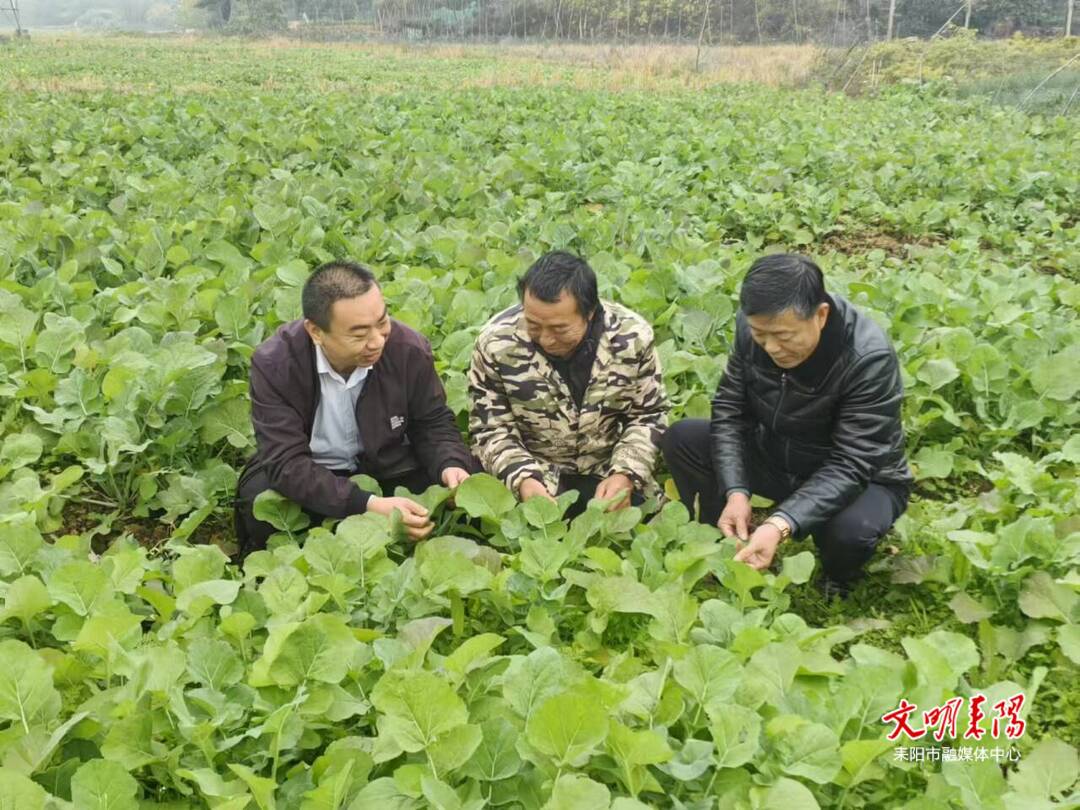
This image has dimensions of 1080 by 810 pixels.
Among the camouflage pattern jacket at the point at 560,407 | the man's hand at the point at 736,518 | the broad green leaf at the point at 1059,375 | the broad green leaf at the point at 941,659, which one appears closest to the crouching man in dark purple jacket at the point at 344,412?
the camouflage pattern jacket at the point at 560,407

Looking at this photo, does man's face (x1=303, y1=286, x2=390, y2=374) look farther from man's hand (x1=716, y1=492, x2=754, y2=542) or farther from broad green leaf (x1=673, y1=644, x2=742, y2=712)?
broad green leaf (x1=673, y1=644, x2=742, y2=712)

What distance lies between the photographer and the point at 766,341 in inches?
115

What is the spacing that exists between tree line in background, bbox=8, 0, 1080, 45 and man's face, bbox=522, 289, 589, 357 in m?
18.4

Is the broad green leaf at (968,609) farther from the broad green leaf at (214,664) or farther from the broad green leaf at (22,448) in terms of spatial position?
the broad green leaf at (22,448)

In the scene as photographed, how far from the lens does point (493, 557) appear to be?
2.84 metres

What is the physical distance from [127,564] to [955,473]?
3.16 metres

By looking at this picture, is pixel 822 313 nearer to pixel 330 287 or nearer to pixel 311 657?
pixel 330 287

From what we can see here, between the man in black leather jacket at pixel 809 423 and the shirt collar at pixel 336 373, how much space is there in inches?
48.4

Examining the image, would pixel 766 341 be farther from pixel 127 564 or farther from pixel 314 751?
pixel 127 564

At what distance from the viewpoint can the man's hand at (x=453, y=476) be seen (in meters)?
3.33

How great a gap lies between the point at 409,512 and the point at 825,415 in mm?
1367

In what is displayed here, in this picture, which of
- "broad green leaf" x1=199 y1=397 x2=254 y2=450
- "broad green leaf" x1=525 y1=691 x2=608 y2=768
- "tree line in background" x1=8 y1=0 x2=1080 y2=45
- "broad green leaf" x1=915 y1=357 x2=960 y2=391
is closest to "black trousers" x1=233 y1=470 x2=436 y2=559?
"broad green leaf" x1=199 y1=397 x2=254 y2=450

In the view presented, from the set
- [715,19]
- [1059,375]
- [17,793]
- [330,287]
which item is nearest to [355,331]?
[330,287]

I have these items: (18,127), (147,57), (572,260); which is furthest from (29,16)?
(572,260)
